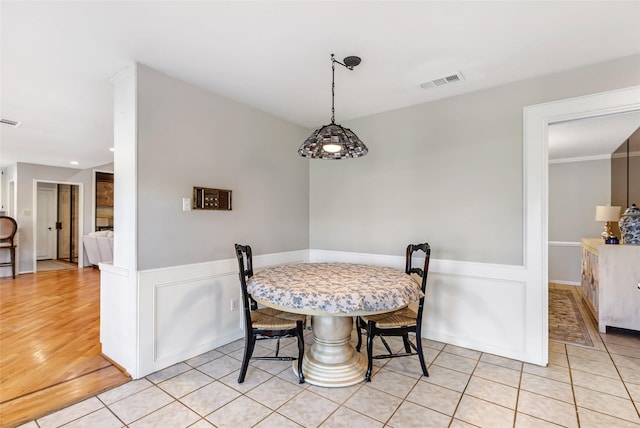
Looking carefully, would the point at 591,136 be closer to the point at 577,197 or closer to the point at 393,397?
the point at 577,197

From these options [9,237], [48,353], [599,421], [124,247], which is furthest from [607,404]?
[9,237]

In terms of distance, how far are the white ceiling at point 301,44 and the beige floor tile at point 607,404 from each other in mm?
2367

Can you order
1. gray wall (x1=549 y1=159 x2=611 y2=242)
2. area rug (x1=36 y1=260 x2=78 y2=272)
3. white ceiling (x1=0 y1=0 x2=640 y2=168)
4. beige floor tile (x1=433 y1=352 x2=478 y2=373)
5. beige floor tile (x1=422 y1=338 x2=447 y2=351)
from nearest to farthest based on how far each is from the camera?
white ceiling (x1=0 y1=0 x2=640 y2=168) < beige floor tile (x1=433 y1=352 x2=478 y2=373) < beige floor tile (x1=422 y1=338 x2=447 y2=351) < gray wall (x1=549 y1=159 x2=611 y2=242) < area rug (x1=36 y1=260 x2=78 y2=272)

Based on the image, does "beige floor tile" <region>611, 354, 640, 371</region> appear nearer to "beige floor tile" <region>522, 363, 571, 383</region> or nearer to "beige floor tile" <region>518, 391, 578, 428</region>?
"beige floor tile" <region>522, 363, 571, 383</region>

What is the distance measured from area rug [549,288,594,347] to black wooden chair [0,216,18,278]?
876 cm

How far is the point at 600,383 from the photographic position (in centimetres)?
221

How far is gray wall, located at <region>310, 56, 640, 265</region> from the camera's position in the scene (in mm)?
2633

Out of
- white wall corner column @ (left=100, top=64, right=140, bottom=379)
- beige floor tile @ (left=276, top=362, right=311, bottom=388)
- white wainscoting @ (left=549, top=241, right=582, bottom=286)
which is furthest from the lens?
white wainscoting @ (left=549, top=241, right=582, bottom=286)

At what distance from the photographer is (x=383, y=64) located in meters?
2.37

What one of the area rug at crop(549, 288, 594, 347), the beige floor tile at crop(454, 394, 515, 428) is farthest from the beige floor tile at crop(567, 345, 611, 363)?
the beige floor tile at crop(454, 394, 515, 428)

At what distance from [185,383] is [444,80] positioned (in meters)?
3.15

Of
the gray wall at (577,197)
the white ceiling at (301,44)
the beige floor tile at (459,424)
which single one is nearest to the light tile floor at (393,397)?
the beige floor tile at (459,424)

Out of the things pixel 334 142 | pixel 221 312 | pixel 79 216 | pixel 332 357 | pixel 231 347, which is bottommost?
pixel 231 347

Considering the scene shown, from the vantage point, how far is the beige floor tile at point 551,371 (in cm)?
231
